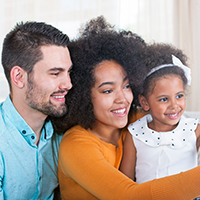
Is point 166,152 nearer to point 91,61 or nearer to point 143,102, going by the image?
point 143,102

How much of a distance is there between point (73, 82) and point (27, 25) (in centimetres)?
40

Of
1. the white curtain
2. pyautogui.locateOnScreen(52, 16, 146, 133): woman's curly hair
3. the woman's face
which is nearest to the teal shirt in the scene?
pyautogui.locateOnScreen(52, 16, 146, 133): woman's curly hair

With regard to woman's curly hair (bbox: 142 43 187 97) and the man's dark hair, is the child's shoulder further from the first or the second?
the man's dark hair

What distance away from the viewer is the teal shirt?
1283mm

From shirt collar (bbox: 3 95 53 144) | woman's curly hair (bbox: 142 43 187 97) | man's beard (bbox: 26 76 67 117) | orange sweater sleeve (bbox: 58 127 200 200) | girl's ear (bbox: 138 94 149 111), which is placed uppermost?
woman's curly hair (bbox: 142 43 187 97)

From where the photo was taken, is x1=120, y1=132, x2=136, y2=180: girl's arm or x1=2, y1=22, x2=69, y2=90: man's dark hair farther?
x1=120, y1=132, x2=136, y2=180: girl's arm

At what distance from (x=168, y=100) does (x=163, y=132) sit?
0.67 feet

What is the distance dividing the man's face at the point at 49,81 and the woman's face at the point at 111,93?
0.54ft

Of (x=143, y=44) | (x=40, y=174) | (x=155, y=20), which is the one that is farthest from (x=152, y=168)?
(x=155, y=20)

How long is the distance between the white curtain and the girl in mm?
1000

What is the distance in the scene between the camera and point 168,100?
146cm

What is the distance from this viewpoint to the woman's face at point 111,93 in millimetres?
1365

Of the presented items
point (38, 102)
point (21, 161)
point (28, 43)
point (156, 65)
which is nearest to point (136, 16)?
point (156, 65)

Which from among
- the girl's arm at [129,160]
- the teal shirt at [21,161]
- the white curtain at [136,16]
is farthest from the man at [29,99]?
the white curtain at [136,16]
